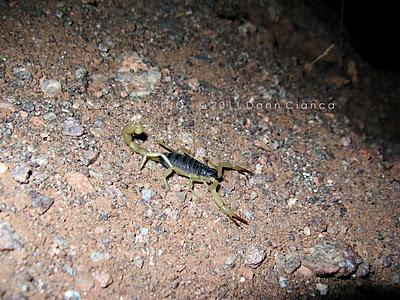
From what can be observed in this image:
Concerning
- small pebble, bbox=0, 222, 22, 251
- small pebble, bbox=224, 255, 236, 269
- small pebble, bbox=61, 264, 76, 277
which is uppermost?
small pebble, bbox=0, 222, 22, 251

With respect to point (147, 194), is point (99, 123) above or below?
above

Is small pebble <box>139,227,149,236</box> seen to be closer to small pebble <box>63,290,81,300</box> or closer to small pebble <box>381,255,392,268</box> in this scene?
small pebble <box>63,290,81,300</box>

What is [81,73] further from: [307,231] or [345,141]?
[345,141]

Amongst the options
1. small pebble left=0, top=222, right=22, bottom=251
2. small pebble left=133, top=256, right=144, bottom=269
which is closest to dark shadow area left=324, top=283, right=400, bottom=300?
small pebble left=133, top=256, right=144, bottom=269

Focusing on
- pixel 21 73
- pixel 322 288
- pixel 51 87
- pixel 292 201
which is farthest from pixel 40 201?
pixel 322 288

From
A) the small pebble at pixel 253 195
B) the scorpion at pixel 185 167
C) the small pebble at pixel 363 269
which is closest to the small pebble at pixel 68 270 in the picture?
the scorpion at pixel 185 167

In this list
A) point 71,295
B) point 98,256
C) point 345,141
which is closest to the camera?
point 71,295
